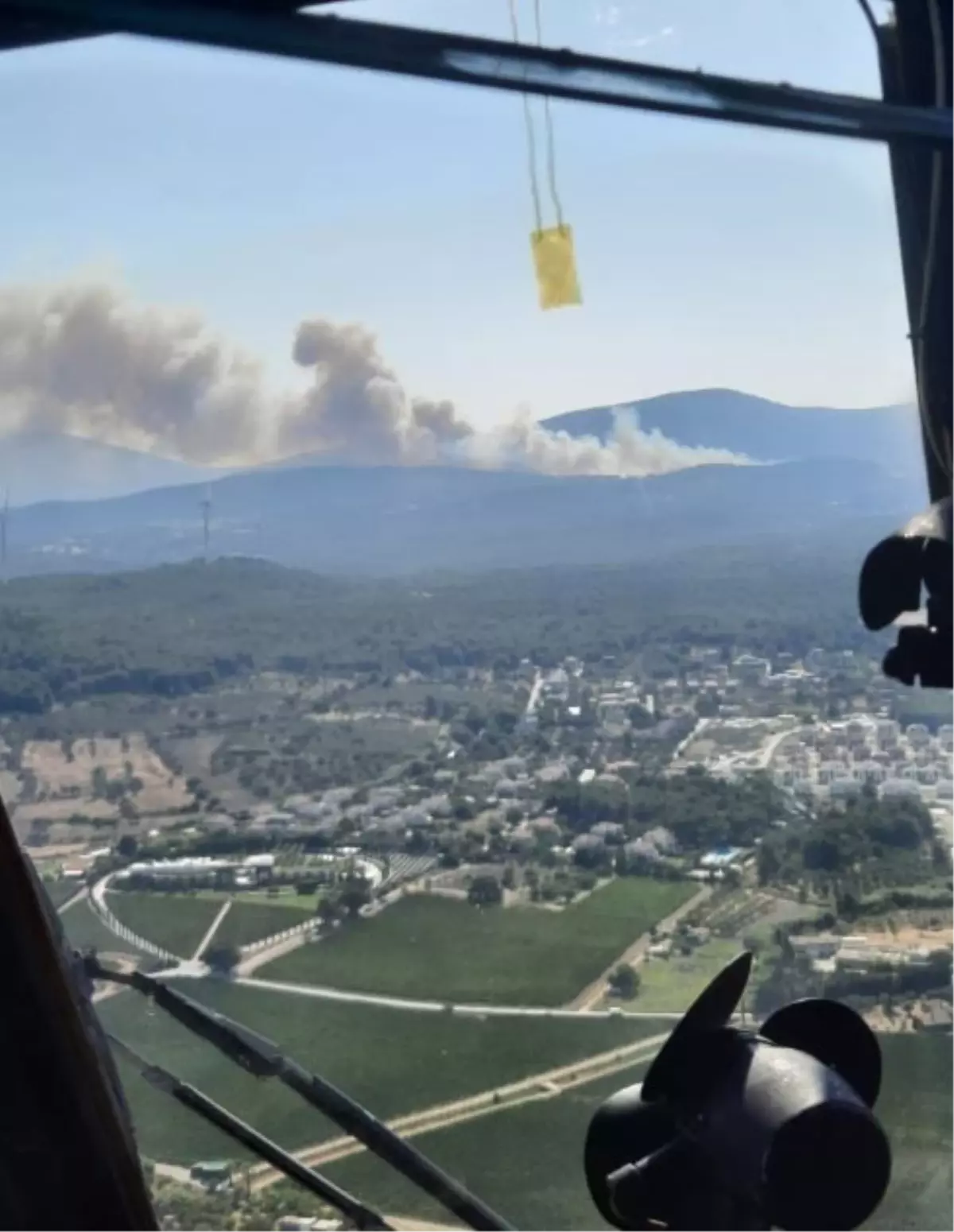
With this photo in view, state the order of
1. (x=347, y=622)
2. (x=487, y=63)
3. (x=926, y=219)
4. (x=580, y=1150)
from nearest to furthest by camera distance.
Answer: (x=487, y=63)
(x=926, y=219)
(x=580, y=1150)
(x=347, y=622)

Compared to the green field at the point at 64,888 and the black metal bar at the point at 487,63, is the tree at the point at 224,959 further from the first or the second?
the black metal bar at the point at 487,63

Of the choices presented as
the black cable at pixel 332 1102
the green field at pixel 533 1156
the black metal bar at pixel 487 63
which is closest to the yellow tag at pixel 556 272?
the black metal bar at pixel 487 63

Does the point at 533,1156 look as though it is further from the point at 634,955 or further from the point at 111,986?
the point at 111,986

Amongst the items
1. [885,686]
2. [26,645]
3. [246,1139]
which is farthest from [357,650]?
[246,1139]

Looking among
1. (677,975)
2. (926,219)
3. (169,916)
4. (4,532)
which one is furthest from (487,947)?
(926,219)

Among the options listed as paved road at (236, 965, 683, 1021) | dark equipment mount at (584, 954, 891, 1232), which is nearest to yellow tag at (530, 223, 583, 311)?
dark equipment mount at (584, 954, 891, 1232)

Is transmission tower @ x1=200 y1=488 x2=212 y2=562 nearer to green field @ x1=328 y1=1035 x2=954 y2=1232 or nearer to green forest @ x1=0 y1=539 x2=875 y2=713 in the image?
green forest @ x1=0 y1=539 x2=875 y2=713
